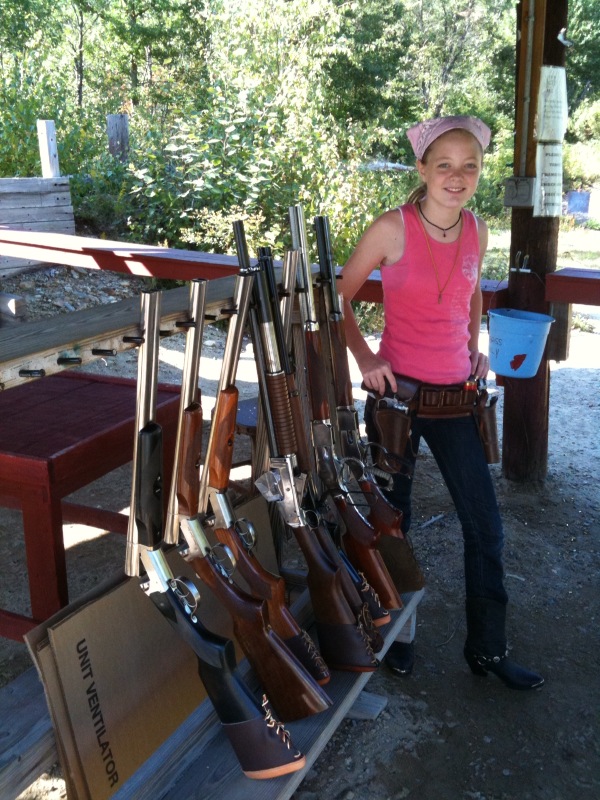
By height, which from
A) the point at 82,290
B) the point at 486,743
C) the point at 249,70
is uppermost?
the point at 249,70

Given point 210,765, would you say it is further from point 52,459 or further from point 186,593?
point 52,459

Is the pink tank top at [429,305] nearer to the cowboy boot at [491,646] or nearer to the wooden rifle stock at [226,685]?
the cowboy boot at [491,646]

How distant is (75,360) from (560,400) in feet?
18.4

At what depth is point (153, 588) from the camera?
175 centimetres

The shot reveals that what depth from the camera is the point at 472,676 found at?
9.77 ft

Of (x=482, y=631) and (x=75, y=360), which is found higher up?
(x=75, y=360)

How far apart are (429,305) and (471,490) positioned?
2.12ft

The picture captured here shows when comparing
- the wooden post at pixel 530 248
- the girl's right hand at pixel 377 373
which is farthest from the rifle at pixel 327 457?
the wooden post at pixel 530 248

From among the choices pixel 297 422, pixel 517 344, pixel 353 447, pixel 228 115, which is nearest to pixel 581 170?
pixel 228 115

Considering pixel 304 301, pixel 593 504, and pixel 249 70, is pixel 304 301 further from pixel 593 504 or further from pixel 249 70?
pixel 249 70

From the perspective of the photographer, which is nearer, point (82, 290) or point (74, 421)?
point (74, 421)

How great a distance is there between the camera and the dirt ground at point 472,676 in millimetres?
2494

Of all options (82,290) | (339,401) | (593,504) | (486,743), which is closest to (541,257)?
(593,504)

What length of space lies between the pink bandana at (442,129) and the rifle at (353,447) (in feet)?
1.44
